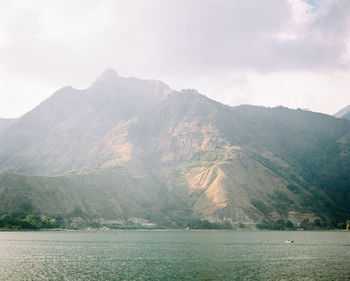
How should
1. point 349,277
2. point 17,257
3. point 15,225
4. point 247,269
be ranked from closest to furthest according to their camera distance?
point 349,277 < point 247,269 < point 17,257 < point 15,225

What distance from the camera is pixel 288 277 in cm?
5897

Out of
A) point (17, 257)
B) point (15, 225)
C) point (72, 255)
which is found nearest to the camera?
point (17, 257)

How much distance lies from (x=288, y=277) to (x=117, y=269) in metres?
30.1

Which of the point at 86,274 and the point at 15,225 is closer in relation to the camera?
the point at 86,274

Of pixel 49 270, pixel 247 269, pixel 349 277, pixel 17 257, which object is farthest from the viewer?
pixel 17 257

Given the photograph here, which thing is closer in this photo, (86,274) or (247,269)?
(86,274)

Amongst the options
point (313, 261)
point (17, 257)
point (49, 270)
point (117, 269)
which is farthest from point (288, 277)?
point (17, 257)

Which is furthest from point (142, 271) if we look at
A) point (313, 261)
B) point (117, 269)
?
point (313, 261)

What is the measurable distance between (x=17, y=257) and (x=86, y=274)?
28113mm

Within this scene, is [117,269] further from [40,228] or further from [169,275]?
[40,228]

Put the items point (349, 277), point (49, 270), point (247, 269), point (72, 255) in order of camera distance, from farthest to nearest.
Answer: point (72, 255)
point (247, 269)
point (49, 270)
point (349, 277)

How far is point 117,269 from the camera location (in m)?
65.2

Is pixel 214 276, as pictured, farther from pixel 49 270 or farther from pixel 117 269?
pixel 49 270

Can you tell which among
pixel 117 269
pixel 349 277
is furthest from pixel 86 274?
pixel 349 277
